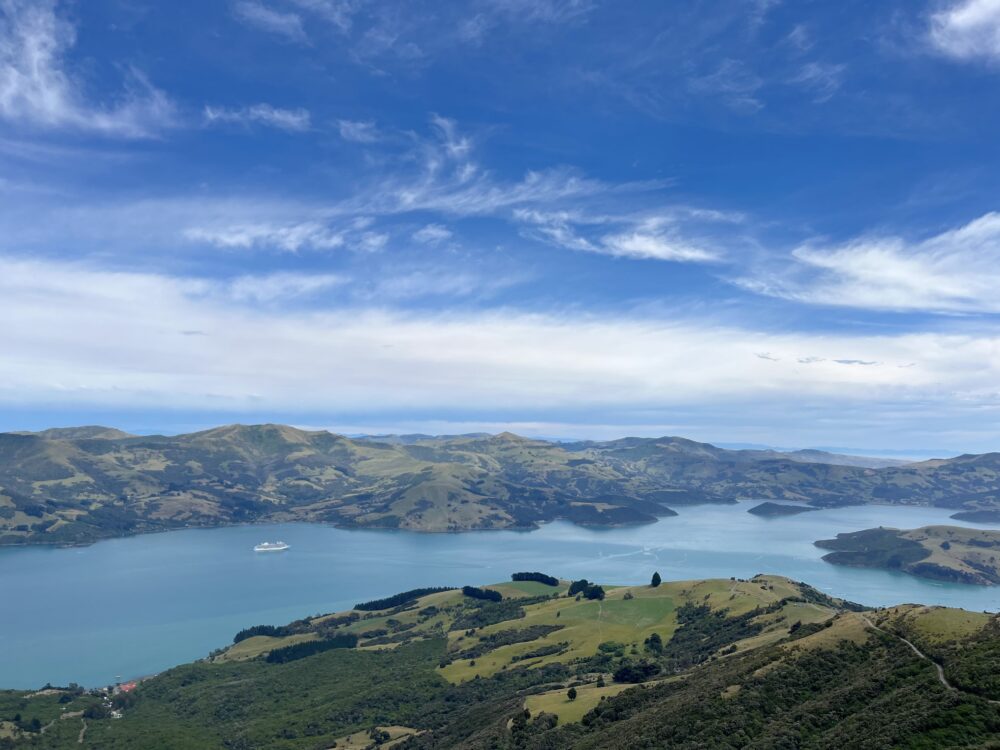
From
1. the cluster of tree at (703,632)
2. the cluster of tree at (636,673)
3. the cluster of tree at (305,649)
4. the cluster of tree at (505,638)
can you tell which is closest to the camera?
the cluster of tree at (636,673)

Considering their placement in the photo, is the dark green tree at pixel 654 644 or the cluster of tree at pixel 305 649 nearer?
the dark green tree at pixel 654 644

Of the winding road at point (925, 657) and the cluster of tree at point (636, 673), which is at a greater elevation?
the winding road at point (925, 657)

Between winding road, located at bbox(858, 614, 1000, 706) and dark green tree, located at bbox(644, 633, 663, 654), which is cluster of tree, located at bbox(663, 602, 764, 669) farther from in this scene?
winding road, located at bbox(858, 614, 1000, 706)

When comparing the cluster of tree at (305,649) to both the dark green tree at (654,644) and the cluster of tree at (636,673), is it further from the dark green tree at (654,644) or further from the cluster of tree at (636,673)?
the cluster of tree at (636,673)

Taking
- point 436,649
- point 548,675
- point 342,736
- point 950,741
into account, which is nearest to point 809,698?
point 950,741

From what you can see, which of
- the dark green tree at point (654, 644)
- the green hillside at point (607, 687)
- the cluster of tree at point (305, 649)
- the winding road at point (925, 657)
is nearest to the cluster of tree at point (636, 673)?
the green hillside at point (607, 687)

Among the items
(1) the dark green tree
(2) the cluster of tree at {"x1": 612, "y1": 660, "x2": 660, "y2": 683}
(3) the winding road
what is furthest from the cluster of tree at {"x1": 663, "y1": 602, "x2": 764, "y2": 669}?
(3) the winding road

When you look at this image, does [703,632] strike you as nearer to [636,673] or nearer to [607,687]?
[636,673]
